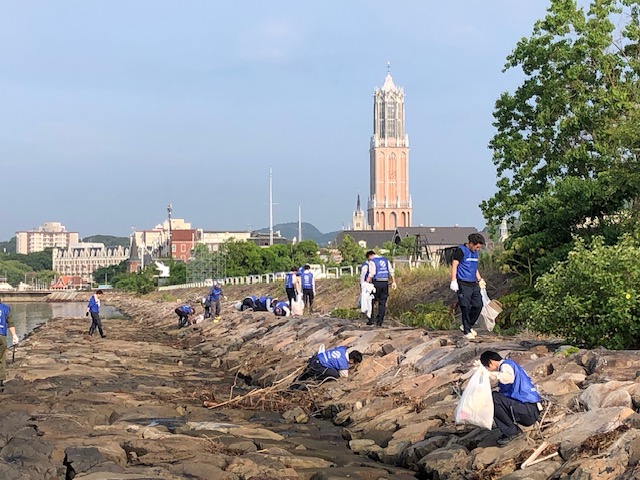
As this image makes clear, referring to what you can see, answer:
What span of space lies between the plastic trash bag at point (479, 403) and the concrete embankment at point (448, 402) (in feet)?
0.85

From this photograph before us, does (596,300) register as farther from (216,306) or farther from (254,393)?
(216,306)

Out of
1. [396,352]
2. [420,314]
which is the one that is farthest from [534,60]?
[396,352]

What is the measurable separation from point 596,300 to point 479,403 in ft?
12.6

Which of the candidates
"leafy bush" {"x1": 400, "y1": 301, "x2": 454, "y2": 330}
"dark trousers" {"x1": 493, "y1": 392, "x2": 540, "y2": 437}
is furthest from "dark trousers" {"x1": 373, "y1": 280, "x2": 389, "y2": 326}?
"dark trousers" {"x1": 493, "y1": 392, "x2": 540, "y2": 437}

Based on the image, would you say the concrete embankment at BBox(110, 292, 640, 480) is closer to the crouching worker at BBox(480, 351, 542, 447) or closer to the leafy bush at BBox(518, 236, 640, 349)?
the crouching worker at BBox(480, 351, 542, 447)

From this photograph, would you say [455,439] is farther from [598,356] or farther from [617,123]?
[617,123]

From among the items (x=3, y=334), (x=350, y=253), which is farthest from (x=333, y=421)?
(x=350, y=253)

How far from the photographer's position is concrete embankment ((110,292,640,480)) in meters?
6.99

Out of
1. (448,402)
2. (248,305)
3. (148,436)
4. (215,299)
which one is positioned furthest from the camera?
(248,305)

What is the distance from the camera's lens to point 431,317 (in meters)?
17.9

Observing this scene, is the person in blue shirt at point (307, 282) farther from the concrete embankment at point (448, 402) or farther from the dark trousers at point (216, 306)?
the dark trousers at point (216, 306)

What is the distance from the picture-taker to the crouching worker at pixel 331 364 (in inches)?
501

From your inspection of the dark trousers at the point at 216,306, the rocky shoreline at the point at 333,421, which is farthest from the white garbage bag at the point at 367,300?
the dark trousers at the point at 216,306

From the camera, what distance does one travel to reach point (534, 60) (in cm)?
2161
